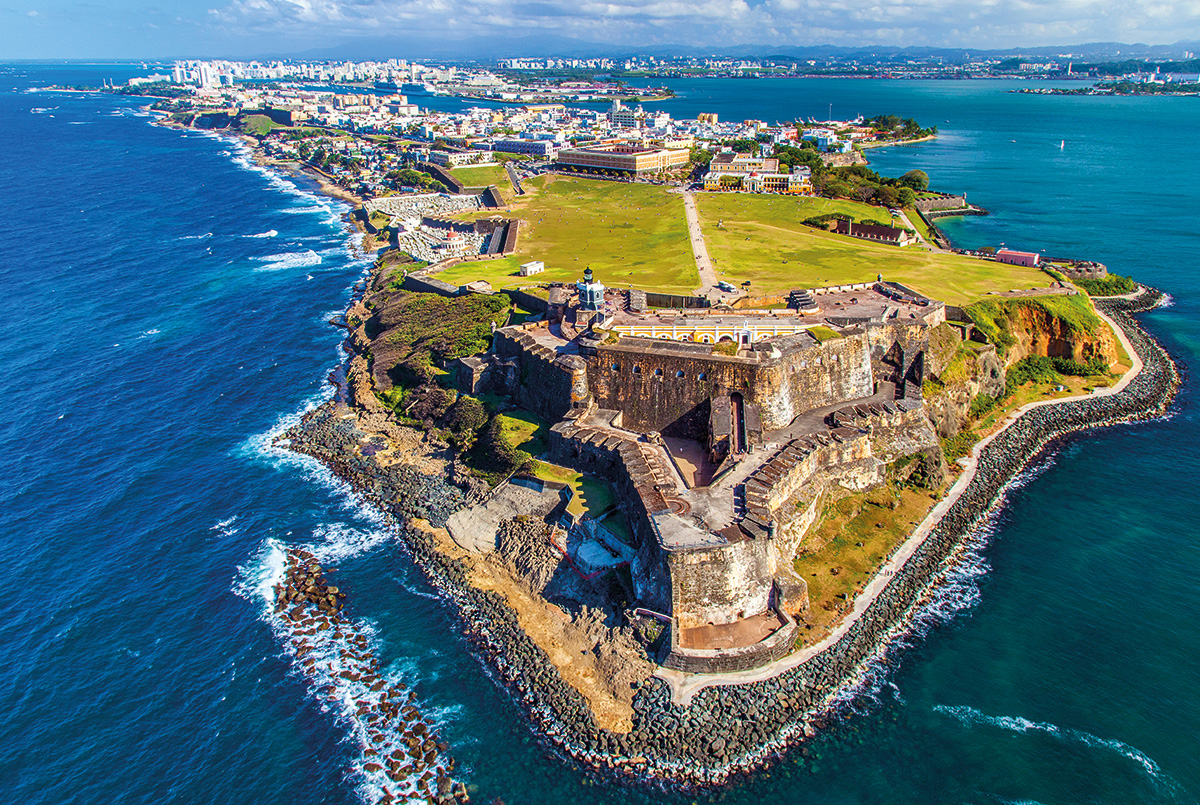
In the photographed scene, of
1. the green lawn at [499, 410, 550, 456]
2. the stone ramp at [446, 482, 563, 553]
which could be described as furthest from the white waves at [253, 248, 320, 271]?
the stone ramp at [446, 482, 563, 553]

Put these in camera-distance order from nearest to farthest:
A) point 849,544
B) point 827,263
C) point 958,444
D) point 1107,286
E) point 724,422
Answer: point 849,544 < point 724,422 < point 958,444 < point 827,263 < point 1107,286

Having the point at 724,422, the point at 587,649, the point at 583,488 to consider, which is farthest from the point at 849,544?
the point at 587,649

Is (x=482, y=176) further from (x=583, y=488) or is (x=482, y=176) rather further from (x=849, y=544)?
(x=849, y=544)

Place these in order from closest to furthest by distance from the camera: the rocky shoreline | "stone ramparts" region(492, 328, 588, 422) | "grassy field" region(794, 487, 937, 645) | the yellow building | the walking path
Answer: the rocky shoreline, the walking path, "grassy field" region(794, 487, 937, 645), "stone ramparts" region(492, 328, 588, 422), the yellow building

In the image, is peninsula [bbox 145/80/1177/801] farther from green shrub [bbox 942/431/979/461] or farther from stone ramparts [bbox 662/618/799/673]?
green shrub [bbox 942/431/979/461]

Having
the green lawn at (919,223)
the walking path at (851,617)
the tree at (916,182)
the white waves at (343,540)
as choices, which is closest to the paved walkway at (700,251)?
the walking path at (851,617)

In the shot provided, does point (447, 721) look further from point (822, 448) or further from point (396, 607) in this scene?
point (822, 448)

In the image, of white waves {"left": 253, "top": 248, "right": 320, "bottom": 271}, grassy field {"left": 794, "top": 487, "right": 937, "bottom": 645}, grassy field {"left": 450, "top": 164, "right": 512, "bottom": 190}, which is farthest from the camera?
grassy field {"left": 450, "top": 164, "right": 512, "bottom": 190}
